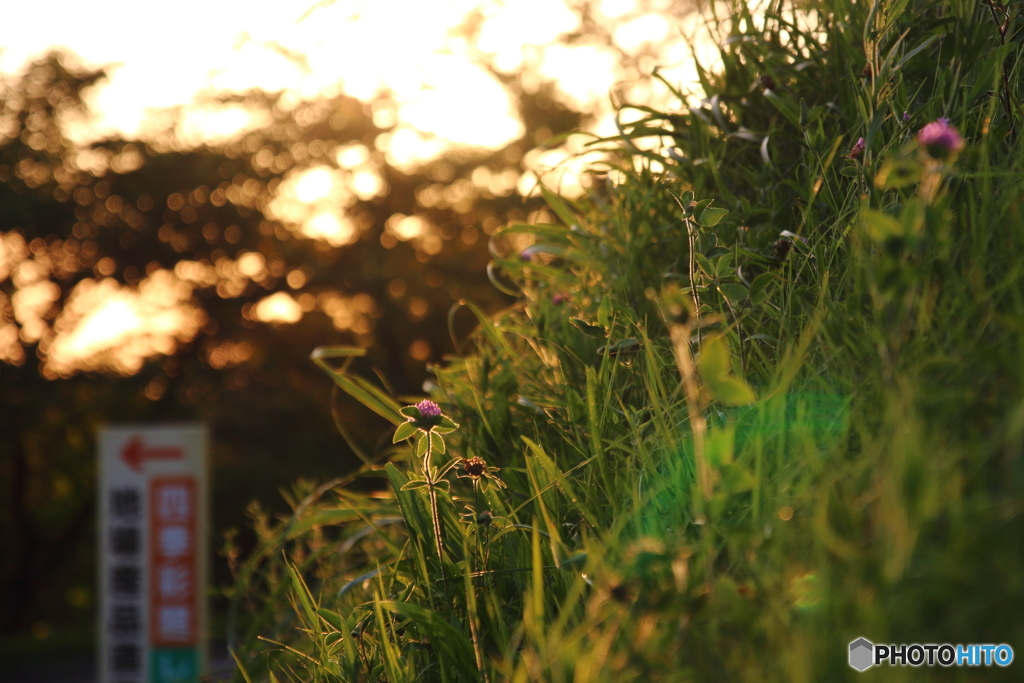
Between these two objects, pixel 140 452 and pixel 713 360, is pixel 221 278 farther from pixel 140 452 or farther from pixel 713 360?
pixel 713 360

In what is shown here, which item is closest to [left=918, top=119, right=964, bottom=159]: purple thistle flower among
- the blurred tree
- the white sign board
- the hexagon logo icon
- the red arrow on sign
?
the hexagon logo icon

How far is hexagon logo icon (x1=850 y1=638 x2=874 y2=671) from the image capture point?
1.63 ft

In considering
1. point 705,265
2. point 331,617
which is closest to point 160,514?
point 331,617

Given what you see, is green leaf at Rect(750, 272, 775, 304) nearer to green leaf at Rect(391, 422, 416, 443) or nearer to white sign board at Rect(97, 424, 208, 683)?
green leaf at Rect(391, 422, 416, 443)

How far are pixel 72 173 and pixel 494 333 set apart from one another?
11.4 m

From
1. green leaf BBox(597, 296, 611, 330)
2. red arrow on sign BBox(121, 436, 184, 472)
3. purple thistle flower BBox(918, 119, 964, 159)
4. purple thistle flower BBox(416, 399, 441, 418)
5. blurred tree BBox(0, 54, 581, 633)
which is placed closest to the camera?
purple thistle flower BBox(918, 119, 964, 159)

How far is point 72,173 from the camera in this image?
10734 mm

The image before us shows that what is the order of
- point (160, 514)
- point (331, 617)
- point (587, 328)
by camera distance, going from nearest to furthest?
point (331, 617)
point (587, 328)
point (160, 514)

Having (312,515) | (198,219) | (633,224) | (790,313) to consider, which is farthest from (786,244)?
(198,219)

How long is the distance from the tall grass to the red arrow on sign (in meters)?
3.13

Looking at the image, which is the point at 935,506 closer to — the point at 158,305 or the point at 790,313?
the point at 790,313

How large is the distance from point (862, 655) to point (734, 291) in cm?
49

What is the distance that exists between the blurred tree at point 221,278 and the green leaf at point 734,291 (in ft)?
31.8

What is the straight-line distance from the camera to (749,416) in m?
0.83
